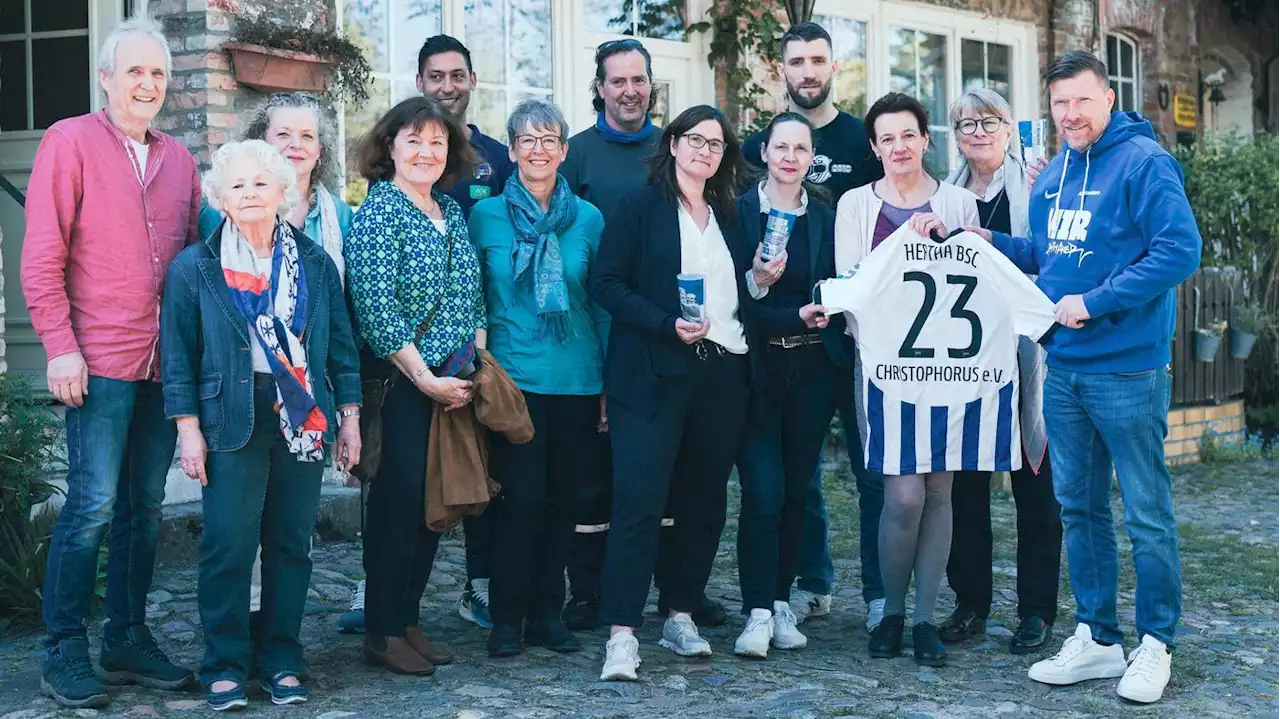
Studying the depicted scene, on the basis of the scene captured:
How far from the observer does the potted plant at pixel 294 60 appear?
673 cm

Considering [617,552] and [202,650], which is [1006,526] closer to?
[617,552]

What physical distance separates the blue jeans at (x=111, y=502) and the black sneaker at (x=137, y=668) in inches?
1.8

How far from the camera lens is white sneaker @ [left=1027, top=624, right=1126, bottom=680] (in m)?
4.43

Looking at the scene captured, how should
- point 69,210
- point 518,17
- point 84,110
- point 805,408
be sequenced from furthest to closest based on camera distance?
point 518,17 < point 84,110 < point 805,408 < point 69,210

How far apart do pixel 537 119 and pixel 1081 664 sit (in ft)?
7.85

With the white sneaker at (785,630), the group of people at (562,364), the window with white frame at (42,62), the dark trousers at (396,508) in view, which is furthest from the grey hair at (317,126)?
the window with white frame at (42,62)

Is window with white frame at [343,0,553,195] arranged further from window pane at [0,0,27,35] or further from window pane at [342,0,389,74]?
window pane at [0,0,27,35]

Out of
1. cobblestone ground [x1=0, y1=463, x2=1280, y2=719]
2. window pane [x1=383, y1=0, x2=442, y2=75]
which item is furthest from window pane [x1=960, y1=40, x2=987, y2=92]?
cobblestone ground [x1=0, y1=463, x2=1280, y2=719]

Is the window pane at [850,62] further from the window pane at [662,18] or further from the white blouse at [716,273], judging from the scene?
the white blouse at [716,273]

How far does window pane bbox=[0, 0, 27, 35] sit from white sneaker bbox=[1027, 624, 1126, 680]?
229 inches

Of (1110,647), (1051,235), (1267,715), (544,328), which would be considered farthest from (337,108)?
(1267,715)

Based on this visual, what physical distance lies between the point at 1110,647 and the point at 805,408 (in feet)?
3.97

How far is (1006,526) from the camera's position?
→ 7355 mm

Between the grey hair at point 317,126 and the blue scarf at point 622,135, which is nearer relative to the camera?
the grey hair at point 317,126
